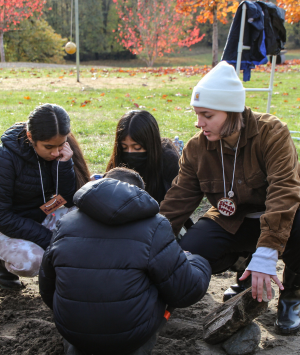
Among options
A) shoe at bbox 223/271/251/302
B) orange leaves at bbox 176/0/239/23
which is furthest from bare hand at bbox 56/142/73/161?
orange leaves at bbox 176/0/239/23

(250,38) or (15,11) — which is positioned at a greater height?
(15,11)

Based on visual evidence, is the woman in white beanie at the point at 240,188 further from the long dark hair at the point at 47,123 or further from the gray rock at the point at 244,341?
the long dark hair at the point at 47,123

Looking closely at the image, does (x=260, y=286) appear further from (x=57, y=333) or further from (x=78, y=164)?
(x=78, y=164)

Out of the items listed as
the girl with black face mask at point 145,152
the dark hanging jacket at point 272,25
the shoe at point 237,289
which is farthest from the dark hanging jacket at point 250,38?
the shoe at point 237,289

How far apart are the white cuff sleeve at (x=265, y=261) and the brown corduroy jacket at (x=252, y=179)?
37 mm

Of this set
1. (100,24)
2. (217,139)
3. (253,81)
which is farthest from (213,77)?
(100,24)

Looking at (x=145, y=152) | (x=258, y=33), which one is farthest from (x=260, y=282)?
(x=258, y=33)

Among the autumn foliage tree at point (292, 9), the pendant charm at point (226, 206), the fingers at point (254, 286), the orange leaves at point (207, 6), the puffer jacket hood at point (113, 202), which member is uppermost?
the orange leaves at point (207, 6)

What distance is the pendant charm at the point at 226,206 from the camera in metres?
2.43

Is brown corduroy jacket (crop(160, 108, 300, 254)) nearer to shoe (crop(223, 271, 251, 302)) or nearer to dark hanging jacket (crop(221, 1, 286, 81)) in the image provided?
shoe (crop(223, 271, 251, 302))

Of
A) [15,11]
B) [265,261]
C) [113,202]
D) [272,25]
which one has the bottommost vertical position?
[265,261]

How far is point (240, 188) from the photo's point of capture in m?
2.39

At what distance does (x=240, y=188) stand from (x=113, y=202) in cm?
104

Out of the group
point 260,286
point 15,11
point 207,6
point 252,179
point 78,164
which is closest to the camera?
point 260,286
